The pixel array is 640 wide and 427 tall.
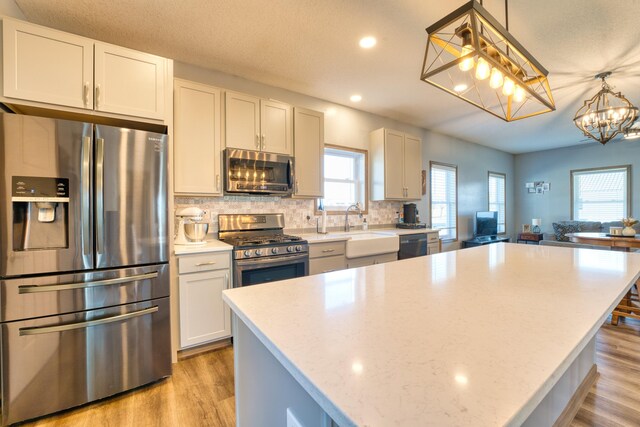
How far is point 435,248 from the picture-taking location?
418 centimetres

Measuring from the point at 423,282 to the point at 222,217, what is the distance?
223 centimetres

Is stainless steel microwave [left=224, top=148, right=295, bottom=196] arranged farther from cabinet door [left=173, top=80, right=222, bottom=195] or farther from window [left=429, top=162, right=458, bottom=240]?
window [left=429, top=162, right=458, bottom=240]

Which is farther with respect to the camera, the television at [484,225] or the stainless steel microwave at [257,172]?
the television at [484,225]

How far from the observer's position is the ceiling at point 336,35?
1.99 meters

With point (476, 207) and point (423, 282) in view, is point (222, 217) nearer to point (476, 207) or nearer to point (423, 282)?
point (423, 282)

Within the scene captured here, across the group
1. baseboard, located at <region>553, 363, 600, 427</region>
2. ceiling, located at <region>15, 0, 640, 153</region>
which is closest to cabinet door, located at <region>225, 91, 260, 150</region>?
ceiling, located at <region>15, 0, 640, 153</region>

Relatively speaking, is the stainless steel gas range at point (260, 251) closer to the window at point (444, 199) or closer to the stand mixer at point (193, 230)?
the stand mixer at point (193, 230)

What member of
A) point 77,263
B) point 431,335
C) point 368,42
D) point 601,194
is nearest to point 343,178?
point 368,42

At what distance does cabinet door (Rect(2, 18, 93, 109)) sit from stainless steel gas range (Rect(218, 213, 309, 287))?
1.49 metres

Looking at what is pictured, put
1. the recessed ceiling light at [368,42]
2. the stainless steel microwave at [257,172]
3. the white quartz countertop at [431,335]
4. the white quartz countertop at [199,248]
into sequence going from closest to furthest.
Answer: the white quartz countertop at [431,335] → the white quartz countertop at [199,248] → the recessed ceiling light at [368,42] → the stainless steel microwave at [257,172]

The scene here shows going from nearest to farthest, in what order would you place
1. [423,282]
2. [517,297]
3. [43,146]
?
[517,297]
[423,282]
[43,146]

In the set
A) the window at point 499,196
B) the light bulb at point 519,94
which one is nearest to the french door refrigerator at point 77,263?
the light bulb at point 519,94

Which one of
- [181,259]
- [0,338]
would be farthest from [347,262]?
[0,338]

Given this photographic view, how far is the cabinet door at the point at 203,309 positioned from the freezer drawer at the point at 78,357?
0.79ft
